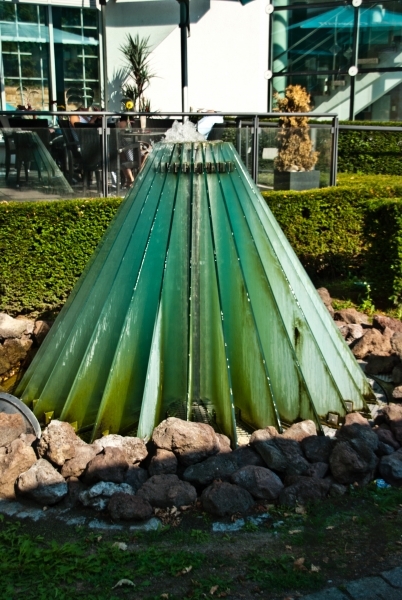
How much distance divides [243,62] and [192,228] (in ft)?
50.2

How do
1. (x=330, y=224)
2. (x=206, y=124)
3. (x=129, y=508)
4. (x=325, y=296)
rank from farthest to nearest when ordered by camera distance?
(x=206, y=124) → (x=330, y=224) → (x=325, y=296) → (x=129, y=508)

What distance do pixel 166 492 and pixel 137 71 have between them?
16019 mm

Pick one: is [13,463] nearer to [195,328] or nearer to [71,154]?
[195,328]

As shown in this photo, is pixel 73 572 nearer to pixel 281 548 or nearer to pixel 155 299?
pixel 281 548

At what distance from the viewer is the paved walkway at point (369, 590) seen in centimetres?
368

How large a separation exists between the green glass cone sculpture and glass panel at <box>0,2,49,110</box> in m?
13.6

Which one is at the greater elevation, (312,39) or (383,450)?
(312,39)

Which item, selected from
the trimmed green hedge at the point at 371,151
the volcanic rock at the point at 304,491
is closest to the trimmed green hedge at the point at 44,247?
the volcanic rock at the point at 304,491

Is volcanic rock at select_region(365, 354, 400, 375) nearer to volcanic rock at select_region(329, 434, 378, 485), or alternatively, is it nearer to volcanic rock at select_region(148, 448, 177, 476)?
volcanic rock at select_region(329, 434, 378, 485)

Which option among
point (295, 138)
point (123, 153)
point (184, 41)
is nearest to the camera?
point (123, 153)

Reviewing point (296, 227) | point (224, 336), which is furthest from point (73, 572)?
point (296, 227)

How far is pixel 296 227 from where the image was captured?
963 centimetres

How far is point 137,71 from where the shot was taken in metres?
19.1

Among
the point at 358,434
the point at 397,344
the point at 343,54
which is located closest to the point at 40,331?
the point at 397,344
